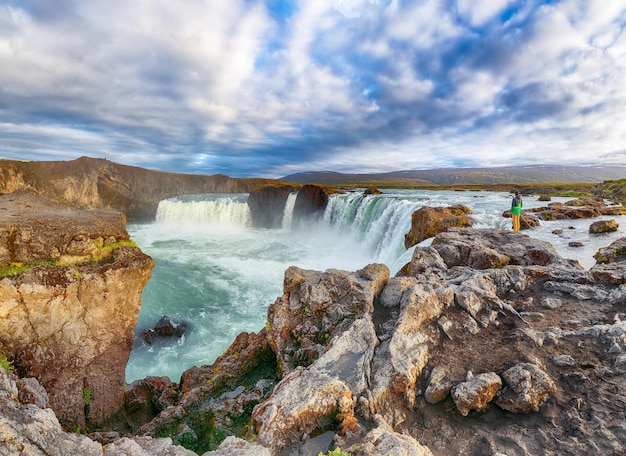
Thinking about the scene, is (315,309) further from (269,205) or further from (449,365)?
(269,205)

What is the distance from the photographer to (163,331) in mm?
17141

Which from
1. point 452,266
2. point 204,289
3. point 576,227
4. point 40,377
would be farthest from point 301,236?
point 40,377

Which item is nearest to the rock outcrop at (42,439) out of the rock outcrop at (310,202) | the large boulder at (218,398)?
the large boulder at (218,398)

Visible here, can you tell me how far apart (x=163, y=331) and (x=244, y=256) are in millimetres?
16012

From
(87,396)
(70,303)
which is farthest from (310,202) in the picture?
(87,396)

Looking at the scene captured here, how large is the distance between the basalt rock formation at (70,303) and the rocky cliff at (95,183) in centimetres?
4292

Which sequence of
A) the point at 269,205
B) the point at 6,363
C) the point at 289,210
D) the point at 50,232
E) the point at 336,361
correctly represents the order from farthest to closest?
the point at 269,205 → the point at 289,210 → the point at 50,232 → the point at 6,363 → the point at 336,361

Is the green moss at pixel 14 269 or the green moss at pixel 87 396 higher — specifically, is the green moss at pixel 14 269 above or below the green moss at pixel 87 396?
above

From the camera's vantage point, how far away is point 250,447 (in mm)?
4211

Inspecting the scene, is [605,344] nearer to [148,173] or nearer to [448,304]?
[448,304]

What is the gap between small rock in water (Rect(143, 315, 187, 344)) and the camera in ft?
55.2

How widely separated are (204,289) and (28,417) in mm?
20278

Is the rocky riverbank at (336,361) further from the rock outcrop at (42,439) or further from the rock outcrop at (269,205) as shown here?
the rock outcrop at (269,205)

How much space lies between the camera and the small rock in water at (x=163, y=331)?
55.2 feet
